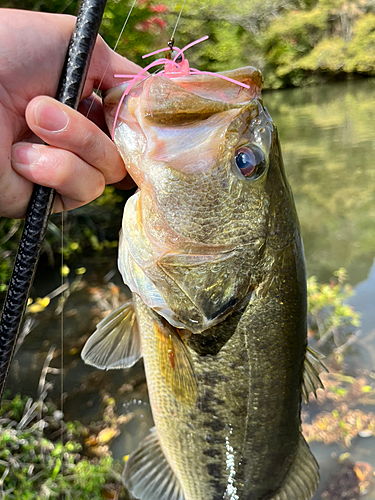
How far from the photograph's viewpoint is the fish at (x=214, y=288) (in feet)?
3.57

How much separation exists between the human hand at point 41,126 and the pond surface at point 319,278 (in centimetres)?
246

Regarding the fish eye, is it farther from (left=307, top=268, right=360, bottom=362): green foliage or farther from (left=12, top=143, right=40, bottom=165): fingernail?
(left=307, top=268, right=360, bottom=362): green foliage

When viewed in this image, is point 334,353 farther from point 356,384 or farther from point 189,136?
point 189,136

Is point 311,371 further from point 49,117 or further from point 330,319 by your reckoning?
point 330,319

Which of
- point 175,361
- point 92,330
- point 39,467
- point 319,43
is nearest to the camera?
→ point 175,361

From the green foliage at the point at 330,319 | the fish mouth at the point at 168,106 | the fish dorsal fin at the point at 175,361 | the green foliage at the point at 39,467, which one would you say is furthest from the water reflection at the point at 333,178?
the fish mouth at the point at 168,106

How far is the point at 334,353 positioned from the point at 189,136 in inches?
128

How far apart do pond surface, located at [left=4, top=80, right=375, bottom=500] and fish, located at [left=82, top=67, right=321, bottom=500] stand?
1747 mm

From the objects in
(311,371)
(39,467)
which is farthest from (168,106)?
(39,467)

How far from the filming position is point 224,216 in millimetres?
1157

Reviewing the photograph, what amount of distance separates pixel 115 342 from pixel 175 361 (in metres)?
0.26

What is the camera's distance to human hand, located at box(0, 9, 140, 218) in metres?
1.11

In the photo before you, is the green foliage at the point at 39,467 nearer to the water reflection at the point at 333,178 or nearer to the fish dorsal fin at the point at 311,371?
the fish dorsal fin at the point at 311,371

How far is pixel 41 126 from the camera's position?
42.4 inches
